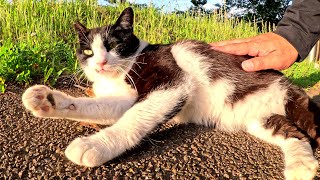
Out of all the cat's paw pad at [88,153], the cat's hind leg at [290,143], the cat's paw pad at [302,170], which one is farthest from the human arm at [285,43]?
the cat's paw pad at [88,153]

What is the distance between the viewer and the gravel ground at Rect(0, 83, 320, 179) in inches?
52.3

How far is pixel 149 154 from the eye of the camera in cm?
154

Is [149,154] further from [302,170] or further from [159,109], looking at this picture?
[302,170]

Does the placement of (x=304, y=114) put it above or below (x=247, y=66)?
below

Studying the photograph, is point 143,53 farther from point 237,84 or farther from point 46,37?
point 46,37

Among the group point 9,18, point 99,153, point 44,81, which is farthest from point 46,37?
point 99,153

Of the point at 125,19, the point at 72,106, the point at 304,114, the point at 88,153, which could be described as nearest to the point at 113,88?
the point at 72,106

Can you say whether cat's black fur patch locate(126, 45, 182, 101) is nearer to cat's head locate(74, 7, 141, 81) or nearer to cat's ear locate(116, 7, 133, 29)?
cat's head locate(74, 7, 141, 81)

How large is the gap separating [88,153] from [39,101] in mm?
510

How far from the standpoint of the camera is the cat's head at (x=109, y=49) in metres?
2.13

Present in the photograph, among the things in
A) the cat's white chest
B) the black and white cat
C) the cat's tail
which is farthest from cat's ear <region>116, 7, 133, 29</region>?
the cat's tail

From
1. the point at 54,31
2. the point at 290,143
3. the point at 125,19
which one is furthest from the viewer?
the point at 54,31

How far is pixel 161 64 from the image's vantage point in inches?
81.1

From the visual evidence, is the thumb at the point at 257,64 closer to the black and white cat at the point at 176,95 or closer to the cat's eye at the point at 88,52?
the black and white cat at the point at 176,95
